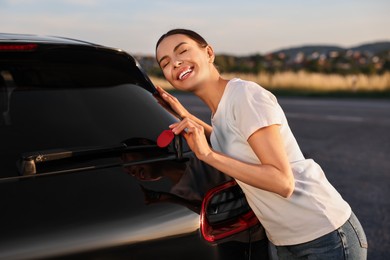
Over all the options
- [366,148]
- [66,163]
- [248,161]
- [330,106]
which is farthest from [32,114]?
[330,106]

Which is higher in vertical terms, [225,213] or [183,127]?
[183,127]

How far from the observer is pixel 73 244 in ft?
5.29

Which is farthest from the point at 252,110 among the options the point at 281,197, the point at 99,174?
the point at 99,174

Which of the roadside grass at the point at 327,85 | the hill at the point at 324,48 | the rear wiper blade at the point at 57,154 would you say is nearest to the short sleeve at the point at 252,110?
the rear wiper blade at the point at 57,154

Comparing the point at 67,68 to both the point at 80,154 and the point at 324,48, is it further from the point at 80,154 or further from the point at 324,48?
the point at 324,48

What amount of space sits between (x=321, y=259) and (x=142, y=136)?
2.99 ft

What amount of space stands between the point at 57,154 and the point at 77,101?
56cm

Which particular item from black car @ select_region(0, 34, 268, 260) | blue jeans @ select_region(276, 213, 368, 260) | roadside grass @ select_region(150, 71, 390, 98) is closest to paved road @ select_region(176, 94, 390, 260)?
blue jeans @ select_region(276, 213, 368, 260)

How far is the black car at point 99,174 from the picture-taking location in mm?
1662

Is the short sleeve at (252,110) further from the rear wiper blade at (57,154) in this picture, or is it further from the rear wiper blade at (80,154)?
the rear wiper blade at (57,154)

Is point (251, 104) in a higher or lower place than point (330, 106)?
higher

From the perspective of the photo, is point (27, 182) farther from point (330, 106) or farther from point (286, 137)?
point (330, 106)

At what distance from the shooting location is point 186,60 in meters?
2.14

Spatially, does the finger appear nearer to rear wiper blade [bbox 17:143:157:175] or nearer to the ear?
rear wiper blade [bbox 17:143:157:175]
